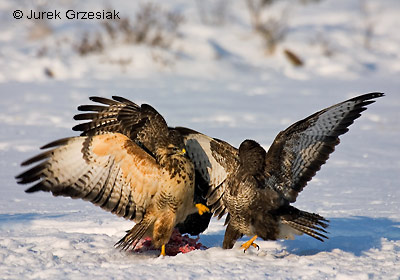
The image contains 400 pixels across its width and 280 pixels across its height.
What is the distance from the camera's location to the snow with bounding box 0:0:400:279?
4.17 meters

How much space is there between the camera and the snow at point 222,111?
4168 mm

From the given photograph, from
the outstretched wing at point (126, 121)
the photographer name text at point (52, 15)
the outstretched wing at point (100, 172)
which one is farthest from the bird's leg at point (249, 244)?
the photographer name text at point (52, 15)

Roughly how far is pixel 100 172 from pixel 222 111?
23.4 feet

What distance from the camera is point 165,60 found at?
15.8 m

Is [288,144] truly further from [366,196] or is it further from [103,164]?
[366,196]

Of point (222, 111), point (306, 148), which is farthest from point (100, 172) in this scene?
point (222, 111)

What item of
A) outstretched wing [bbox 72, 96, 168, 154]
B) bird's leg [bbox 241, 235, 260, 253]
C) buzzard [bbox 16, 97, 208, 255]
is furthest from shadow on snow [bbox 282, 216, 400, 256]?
outstretched wing [bbox 72, 96, 168, 154]

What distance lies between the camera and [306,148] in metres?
4.53

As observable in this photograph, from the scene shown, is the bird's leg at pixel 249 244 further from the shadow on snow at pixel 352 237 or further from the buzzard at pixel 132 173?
the buzzard at pixel 132 173

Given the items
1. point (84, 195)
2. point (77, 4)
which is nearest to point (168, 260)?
point (84, 195)

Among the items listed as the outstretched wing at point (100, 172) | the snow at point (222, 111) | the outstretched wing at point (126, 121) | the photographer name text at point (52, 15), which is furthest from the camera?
the photographer name text at point (52, 15)

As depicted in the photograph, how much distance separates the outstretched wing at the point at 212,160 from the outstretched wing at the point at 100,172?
42 centimetres

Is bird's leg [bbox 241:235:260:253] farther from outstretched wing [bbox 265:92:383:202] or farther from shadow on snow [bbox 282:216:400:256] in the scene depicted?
outstretched wing [bbox 265:92:383:202]

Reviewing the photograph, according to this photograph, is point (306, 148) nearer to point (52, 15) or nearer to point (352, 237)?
point (352, 237)
